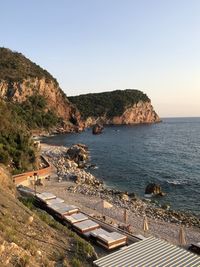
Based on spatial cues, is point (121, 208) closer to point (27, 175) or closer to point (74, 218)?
point (74, 218)

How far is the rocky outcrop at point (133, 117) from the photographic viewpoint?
168 m

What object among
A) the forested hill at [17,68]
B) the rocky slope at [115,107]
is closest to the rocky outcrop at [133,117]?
the rocky slope at [115,107]

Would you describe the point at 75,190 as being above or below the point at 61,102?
below

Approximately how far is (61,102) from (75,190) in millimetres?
101680

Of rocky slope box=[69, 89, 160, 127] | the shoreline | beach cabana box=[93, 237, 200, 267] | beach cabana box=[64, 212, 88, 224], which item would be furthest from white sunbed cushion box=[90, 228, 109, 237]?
rocky slope box=[69, 89, 160, 127]

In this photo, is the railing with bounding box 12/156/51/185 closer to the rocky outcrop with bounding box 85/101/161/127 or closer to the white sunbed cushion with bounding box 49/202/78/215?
the white sunbed cushion with bounding box 49/202/78/215

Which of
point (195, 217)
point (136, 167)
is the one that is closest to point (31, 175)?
point (195, 217)

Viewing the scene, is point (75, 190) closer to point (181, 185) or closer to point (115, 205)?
point (115, 205)

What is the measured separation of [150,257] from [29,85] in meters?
109

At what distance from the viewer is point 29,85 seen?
114 metres

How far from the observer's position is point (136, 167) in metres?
49.5

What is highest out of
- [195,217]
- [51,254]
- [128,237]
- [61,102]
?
[61,102]

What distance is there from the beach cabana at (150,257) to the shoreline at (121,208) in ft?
31.1

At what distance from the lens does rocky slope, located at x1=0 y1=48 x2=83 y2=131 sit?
356ft
